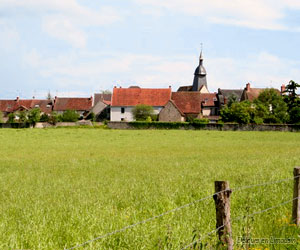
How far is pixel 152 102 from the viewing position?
96.4 meters

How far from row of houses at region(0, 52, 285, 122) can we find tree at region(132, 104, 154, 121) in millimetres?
2106

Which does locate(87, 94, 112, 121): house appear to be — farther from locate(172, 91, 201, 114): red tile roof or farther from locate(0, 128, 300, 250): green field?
locate(0, 128, 300, 250): green field

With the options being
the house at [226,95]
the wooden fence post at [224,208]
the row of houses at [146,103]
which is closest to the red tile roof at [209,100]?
the row of houses at [146,103]

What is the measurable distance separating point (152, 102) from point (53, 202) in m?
86.6

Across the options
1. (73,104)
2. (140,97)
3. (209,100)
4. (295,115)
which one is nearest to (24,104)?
(73,104)

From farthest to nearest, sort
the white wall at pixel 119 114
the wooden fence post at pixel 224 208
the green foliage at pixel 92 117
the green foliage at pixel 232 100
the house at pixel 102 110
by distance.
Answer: the house at pixel 102 110, the green foliage at pixel 92 117, the green foliage at pixel 232 100, the white wall at pixel 119 114, the wooden fence post at pixel 224 208

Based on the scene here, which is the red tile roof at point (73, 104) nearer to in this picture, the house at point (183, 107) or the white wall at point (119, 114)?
the white wall at point (119, 114)

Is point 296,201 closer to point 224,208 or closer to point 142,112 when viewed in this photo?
point 224,208

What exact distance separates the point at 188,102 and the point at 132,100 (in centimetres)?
1301

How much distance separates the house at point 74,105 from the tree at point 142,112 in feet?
83.9

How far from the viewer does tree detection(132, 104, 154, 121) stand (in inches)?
3590

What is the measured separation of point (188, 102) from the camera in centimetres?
9625

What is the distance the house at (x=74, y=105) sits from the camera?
4530 inches

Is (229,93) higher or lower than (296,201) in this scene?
higher
